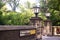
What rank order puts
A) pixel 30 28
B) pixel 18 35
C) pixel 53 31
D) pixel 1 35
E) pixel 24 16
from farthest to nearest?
1. pixel 53 31
2. pixel 24 16
3. pixel 30 28
4. pixel 18 35
5. pixel 1 35

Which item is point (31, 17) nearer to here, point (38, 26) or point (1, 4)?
point (38, 26)

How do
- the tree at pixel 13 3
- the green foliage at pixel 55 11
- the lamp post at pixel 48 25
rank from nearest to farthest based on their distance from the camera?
the tree at pixel 13 3, the lamp post at pixel 48 25, the green foliage at pixel 55 11

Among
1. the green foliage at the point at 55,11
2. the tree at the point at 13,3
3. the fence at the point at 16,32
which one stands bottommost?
the fence at the point at 16,32

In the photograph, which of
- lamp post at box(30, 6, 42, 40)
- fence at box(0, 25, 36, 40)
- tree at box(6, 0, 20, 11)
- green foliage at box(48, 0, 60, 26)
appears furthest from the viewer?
green foliage at box(48, 0, 60, 26)

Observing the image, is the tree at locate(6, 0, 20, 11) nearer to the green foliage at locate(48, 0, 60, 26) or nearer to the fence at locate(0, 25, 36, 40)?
the fence at locate(0, 25, 36, 40)

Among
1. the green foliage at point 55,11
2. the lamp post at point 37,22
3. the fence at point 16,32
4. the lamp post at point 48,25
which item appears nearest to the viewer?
the fence at point 16,32

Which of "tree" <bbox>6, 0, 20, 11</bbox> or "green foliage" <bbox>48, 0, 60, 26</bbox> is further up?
"tree" <bbox>6, 0, 20, 11</bbox>

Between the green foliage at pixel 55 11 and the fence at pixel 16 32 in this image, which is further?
the green foliage at pixel 55 11

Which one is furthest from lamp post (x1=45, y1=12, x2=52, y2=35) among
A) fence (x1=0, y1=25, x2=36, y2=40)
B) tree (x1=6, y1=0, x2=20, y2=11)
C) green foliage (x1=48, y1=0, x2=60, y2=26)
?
tree (x1=6, y1=0, x2=20, y2=11)

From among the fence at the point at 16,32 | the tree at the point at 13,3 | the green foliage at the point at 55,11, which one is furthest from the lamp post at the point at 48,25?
the tree at the point at 13,3

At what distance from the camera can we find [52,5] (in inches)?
167

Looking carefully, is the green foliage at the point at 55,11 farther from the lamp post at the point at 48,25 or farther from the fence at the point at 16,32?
the fence at the point at 16,32

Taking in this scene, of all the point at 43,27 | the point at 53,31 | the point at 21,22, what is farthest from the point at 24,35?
the point at 53,31

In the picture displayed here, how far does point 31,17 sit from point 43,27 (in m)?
0.43
